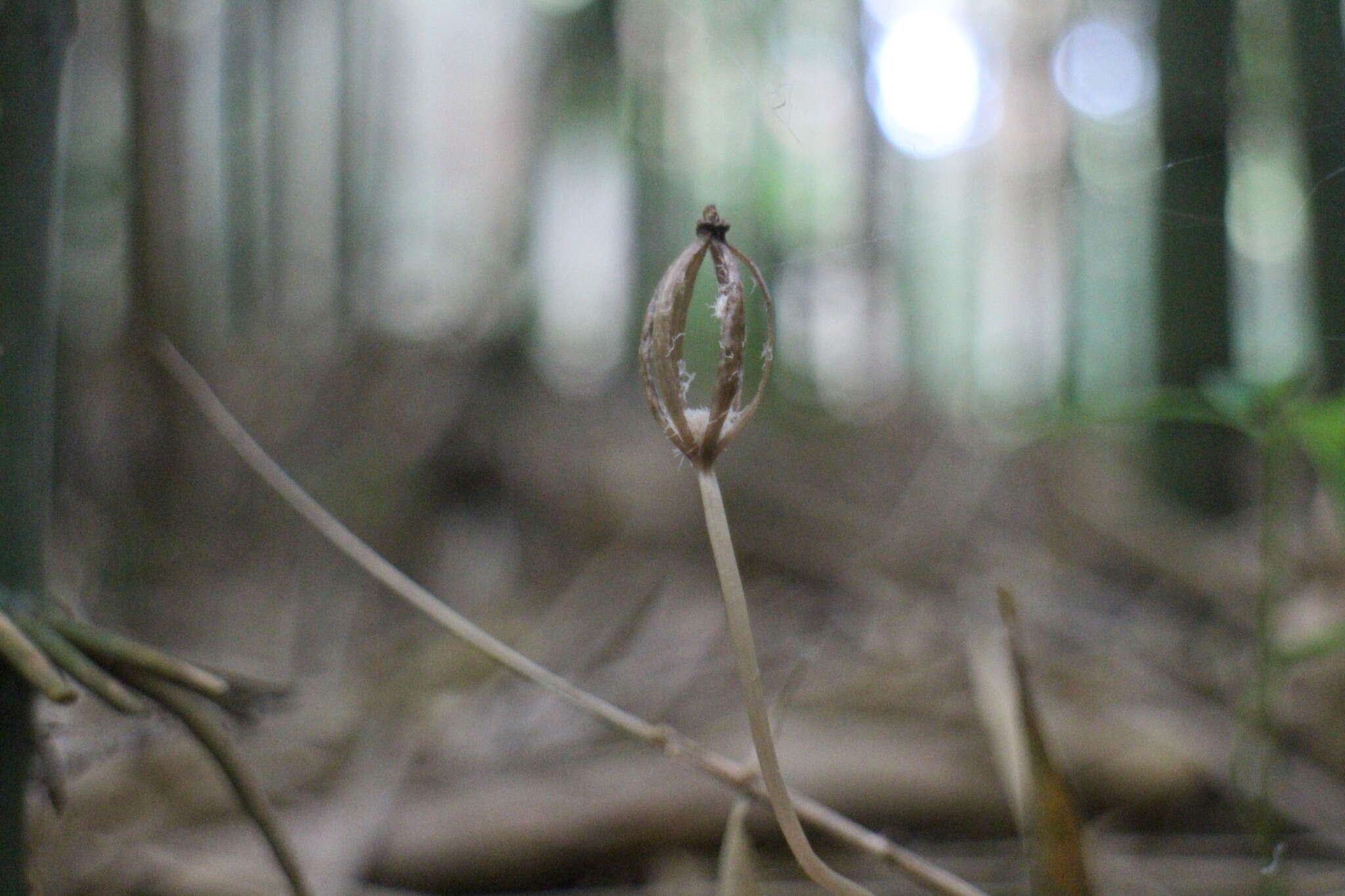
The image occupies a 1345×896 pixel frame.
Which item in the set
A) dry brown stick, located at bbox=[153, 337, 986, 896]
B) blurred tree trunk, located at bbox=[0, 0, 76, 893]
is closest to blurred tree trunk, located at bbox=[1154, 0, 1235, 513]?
dry brown stick, located at bbox=[153, 337, 986, 896]

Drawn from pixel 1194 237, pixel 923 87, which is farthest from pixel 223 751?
pixel 1194 237

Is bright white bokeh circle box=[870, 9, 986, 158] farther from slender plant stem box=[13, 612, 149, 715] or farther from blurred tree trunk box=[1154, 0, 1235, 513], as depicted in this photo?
slender plant stem box=[13, 612, 149, 715]

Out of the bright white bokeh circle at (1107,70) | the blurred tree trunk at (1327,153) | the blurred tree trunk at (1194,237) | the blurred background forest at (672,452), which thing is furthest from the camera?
the bright white bokeh circle at (1107,70)

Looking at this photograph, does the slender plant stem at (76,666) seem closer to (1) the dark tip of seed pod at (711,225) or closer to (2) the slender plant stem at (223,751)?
(2) the slender plant stem at (223,751)

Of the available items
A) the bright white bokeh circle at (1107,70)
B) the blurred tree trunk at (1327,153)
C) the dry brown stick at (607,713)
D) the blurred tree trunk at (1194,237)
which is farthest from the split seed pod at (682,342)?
the bright white bokeh circle at (1107,70)

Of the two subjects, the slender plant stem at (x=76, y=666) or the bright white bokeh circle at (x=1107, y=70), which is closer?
the slender plant stem at (x=76, y=666)

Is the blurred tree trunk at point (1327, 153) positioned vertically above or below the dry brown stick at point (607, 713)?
above

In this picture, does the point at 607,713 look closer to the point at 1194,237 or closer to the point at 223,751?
the point at 223,751

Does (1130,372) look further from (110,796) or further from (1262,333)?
(110,796)
